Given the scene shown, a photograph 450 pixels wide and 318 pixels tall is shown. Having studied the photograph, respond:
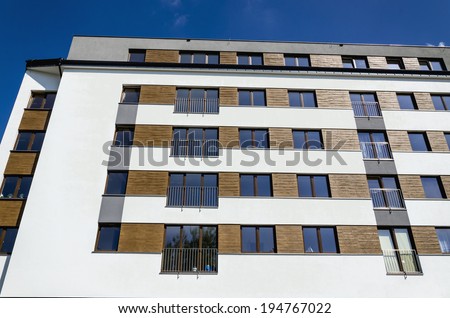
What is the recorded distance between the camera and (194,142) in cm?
1712

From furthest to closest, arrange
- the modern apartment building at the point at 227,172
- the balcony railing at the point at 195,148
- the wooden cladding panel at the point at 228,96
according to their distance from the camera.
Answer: the wooden cladding panel at the point at 228,96 < the balcony railing at the point at 195,148 < the modern apartment building at the point at 227,172

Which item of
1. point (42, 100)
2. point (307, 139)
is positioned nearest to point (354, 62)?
point (307, 139)

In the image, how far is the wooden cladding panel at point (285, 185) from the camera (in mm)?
15695

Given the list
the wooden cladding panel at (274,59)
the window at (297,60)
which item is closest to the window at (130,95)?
the wooden cladding panel at (274,59)

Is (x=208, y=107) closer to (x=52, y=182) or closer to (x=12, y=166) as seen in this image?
(x=52, y=182)

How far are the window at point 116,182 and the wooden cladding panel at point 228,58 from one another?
9794 mm

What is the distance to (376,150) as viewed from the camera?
17.2 meters

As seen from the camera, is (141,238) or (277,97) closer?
(141,238)

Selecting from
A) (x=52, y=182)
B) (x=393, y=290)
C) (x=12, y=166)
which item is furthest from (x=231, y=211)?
(x=12, y=166)

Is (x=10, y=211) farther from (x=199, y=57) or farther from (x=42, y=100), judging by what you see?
(x=199, y=57)

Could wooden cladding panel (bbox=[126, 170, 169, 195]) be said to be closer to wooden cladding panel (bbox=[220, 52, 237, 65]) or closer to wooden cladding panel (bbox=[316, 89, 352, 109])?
wooden cladding panel (bbox=[220, 52, 237, 65])

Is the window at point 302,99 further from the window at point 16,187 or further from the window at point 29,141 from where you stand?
the window at point 16,187

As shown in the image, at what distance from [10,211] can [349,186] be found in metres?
17.3
